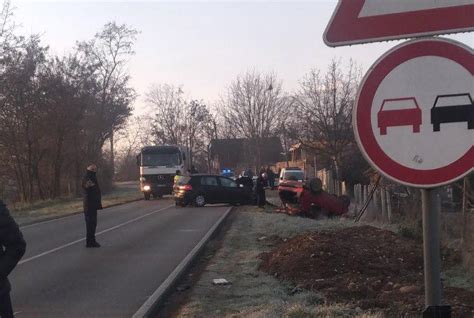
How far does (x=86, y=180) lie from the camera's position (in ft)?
48.9

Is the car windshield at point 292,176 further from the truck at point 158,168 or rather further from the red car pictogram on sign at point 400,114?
the red car pictogram on sign at point 400,114

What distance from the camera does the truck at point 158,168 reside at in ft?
124

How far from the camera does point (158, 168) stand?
3778 centimetres

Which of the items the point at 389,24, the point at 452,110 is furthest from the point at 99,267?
the point at 452,110

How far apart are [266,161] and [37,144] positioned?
33758mm

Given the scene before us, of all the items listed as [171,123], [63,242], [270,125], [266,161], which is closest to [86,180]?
[63,242]

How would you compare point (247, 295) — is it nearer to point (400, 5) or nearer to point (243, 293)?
point (243, 293)

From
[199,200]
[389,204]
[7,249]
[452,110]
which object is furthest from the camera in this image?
[199,200]

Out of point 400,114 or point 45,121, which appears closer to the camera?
point 400,114

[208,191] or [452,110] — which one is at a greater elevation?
[452,110]

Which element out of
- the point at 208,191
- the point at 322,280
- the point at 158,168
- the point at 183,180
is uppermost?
the point at 158,168

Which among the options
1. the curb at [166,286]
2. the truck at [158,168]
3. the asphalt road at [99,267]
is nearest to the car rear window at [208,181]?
the truck at [158,168]

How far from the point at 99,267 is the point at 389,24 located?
989 cm

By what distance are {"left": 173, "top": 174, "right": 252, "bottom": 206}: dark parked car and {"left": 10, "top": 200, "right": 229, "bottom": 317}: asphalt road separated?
29.9 feet
